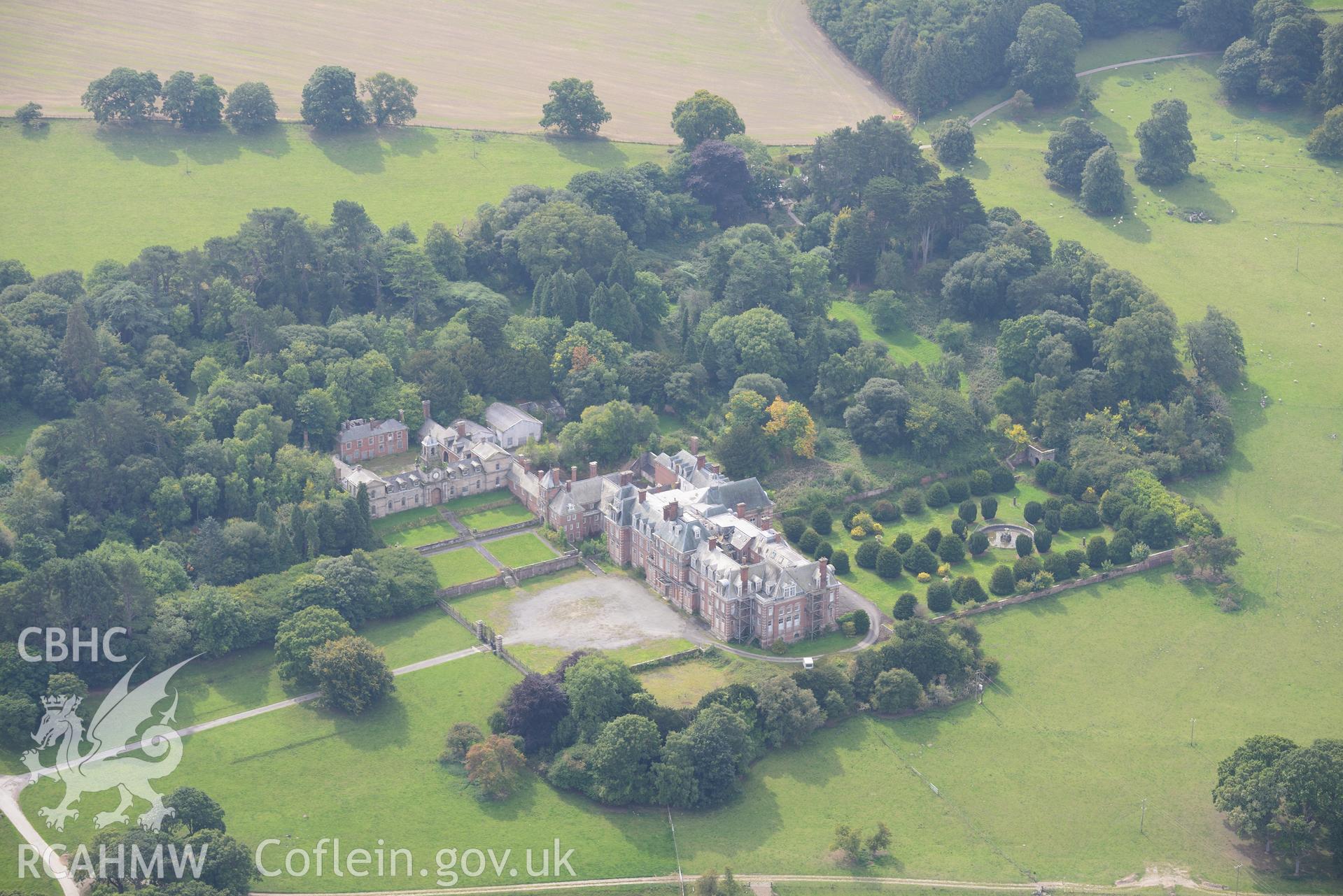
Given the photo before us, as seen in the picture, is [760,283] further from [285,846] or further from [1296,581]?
[285,846]

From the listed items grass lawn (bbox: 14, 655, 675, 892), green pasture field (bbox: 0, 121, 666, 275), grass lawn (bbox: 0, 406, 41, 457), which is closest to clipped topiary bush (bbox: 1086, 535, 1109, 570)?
grass lawn (bbox: 14, 655, 675, 892)

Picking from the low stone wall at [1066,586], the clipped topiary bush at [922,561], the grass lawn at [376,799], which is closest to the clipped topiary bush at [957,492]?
the clipped topiary bush at [922,561]

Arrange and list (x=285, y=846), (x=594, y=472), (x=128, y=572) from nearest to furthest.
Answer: (x=285, y=846), (x=128, y=572), (x=594, y=472)

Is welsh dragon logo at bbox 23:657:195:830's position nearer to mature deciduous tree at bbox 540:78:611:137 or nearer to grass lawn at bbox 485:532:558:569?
grass lawn at bbox 485:532:558:569

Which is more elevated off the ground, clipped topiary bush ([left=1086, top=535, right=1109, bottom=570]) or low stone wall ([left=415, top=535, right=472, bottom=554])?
clipped topiary bush ([left=1086, top=535, right=1109, bottom=570])

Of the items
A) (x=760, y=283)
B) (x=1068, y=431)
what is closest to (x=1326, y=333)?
(x=1068, y=431)

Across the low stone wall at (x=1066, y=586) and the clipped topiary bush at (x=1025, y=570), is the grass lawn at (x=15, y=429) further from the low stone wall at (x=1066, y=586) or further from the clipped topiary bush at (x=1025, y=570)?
the clipped topiary bush at (x=1025, y=570)

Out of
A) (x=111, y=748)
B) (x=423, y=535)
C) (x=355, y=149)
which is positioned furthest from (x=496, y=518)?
(x=355, y=149)
